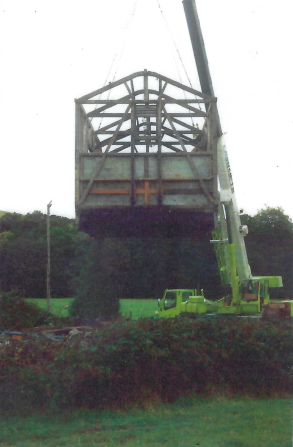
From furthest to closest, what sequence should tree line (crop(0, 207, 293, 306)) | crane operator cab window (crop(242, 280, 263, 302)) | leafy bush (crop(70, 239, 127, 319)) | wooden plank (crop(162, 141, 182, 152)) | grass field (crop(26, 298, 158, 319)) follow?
tree line (crop(0, 207, 293, 306)), leafy bush (crop(70, 239, 127, 319)), grass field (crop(26, 298, 158, 319)), crane operator cab window (crop(242, 280, 263, 302)), wooden plank (crop(162, 141, 182, 152))

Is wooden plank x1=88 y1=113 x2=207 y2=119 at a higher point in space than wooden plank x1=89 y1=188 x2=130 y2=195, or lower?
higher

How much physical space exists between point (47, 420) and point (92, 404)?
24.1 inches

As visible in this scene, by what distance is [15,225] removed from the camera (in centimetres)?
4391

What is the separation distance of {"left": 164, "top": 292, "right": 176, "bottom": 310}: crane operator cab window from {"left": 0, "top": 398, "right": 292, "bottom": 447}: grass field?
8.20 m

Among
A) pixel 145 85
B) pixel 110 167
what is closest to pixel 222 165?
pixel 145 85

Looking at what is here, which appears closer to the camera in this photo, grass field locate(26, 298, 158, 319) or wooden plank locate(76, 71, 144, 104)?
wooden plank locate(76, 71, 144, 104)

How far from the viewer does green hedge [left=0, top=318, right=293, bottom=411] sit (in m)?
7.06

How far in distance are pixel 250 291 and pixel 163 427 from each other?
7.81m

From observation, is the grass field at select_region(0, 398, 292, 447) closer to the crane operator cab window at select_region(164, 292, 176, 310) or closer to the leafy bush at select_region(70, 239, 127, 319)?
the crane operator cab window at select_region(164, 292, 176, 310)

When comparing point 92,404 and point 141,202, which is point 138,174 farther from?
point 92,404

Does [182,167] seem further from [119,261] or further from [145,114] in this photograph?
[119,261]

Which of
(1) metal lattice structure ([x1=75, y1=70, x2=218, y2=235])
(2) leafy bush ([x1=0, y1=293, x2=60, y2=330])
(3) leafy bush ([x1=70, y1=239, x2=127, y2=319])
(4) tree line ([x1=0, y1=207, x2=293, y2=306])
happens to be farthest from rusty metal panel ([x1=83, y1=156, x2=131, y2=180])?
(4) tree line ([x1=0, y1=207, x2=293, y2=306])

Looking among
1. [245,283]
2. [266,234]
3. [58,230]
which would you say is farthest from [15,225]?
[245,283]

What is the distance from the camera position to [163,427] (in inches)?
260
